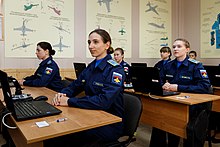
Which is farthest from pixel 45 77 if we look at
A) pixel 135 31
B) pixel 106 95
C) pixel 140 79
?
pixel 135 31

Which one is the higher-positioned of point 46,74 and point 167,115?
point 46,74

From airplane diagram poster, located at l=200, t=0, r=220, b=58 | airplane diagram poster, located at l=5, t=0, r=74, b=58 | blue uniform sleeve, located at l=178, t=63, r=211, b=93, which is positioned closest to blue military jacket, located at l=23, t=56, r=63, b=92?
airplane diagram poster, located at l=5, t=0, r=74, b=58

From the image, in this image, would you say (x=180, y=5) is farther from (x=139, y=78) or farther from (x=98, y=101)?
(x=98, y=101)

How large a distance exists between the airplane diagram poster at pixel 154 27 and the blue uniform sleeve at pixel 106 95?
142 inches

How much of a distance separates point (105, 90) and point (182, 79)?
1.23m

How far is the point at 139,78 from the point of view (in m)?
2.06

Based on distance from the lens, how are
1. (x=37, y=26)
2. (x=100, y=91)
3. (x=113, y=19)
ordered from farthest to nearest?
1. (x=113, y=19)
2. (x=37, y=26)
3. (x=100, y=91)

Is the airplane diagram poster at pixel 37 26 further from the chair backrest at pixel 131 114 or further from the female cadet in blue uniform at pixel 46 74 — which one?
the chair backrest at pixel 131 114

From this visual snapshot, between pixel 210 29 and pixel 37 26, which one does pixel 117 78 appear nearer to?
pixel 37 26

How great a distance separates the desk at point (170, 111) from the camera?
1744 millimetres

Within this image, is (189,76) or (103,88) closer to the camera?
(103,88)

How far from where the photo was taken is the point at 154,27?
5.27 m

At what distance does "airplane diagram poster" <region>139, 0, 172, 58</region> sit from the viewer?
5.04 m

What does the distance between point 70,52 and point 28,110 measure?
114 inches
